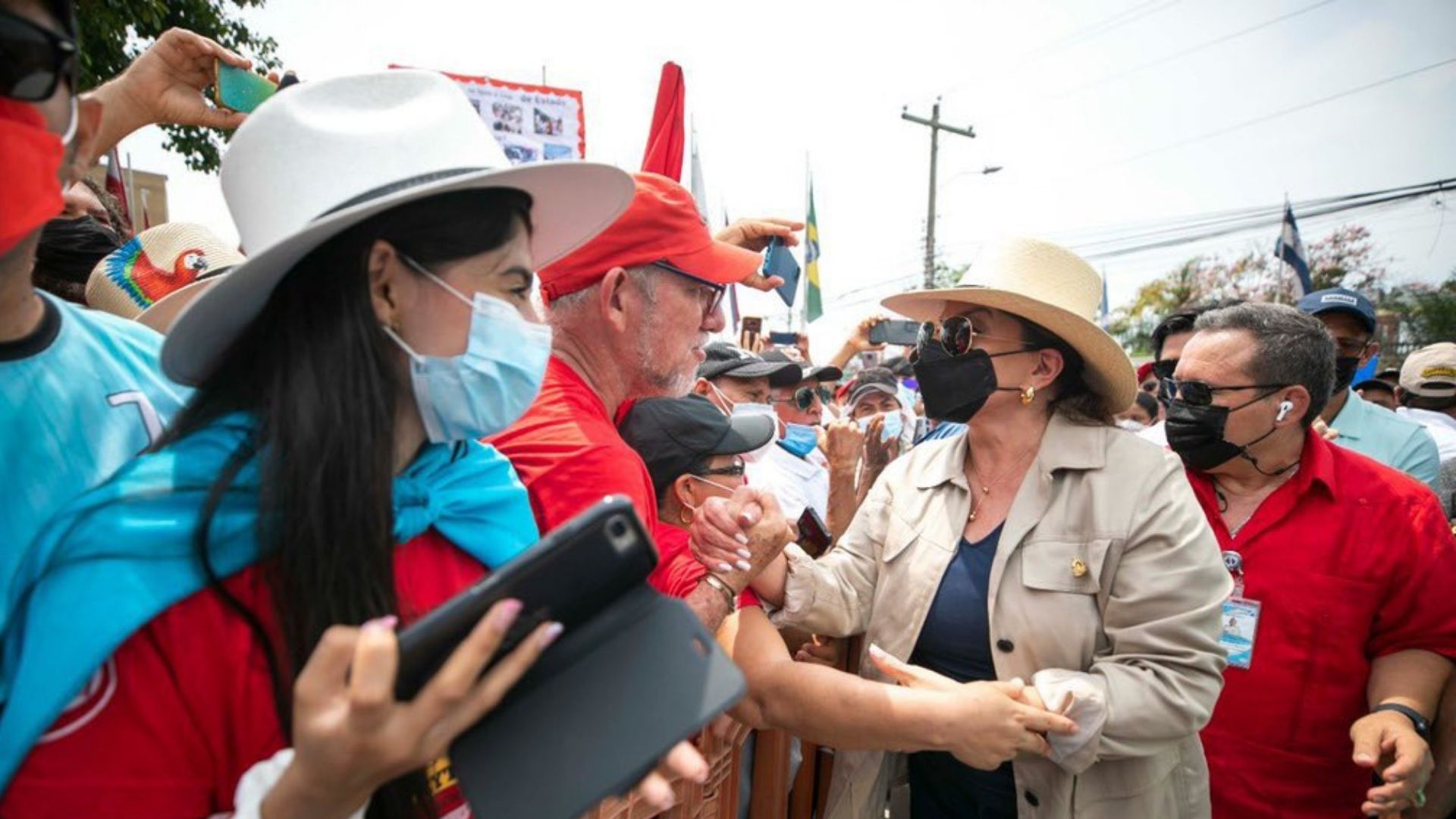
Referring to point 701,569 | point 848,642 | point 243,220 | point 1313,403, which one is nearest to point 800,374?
point 848,642

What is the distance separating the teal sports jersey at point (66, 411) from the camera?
1.03 m

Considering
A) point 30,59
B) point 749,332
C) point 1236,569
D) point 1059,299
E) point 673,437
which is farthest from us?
point 749,332

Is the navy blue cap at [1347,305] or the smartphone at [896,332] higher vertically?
the navy blue cap at [1347,305]

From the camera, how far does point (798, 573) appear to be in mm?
2367

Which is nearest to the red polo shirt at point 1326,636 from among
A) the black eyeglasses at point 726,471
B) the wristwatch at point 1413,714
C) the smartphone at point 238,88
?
the wristwatch at point 1413,714

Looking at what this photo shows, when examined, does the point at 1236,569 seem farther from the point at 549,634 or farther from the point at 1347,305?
the point at 549,634

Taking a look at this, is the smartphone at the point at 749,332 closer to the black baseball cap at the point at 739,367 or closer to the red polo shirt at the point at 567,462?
the black baseball cap at the point at 739,367

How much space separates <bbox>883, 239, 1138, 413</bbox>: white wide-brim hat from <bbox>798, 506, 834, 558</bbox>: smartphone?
54.8 inches

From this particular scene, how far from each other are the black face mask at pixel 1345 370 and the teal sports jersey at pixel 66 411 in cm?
485

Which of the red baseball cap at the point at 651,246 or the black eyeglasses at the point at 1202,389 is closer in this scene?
the red baseball cap at the point at 651,246

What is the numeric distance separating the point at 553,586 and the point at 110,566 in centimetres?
59

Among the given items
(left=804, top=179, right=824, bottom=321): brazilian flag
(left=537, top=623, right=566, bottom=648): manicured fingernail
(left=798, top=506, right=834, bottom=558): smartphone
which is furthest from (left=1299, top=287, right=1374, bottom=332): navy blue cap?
(left=804, top=179, right=824, bottom=321): brazilian flag

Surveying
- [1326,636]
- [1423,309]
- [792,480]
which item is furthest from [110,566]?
[1423,309]

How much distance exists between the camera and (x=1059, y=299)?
2449 millimetres
